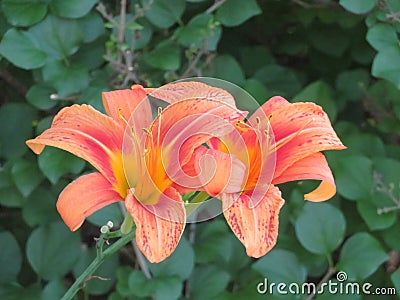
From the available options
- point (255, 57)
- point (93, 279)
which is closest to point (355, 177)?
point (255, 57)

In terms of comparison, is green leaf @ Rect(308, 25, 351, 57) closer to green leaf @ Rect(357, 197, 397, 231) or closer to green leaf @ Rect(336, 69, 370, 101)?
green leaf @ Rect(336, 69, 370, 101)

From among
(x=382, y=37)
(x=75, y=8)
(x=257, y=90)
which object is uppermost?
(x=75, y=8)

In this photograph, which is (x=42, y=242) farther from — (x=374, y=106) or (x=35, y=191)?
(x=374, y=106)

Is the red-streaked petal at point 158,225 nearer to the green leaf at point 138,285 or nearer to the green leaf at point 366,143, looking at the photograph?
the green leaf at point 138,285

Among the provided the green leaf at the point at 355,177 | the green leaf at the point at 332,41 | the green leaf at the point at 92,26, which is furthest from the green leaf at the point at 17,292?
the green leaf at the point at 332,41

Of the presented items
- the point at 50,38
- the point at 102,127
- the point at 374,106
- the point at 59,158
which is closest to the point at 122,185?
the point at 102,127

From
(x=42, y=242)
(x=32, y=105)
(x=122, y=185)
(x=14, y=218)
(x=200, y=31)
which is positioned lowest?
(x=14, y=218)

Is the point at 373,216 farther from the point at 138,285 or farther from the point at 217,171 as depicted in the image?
the point at 217,171
